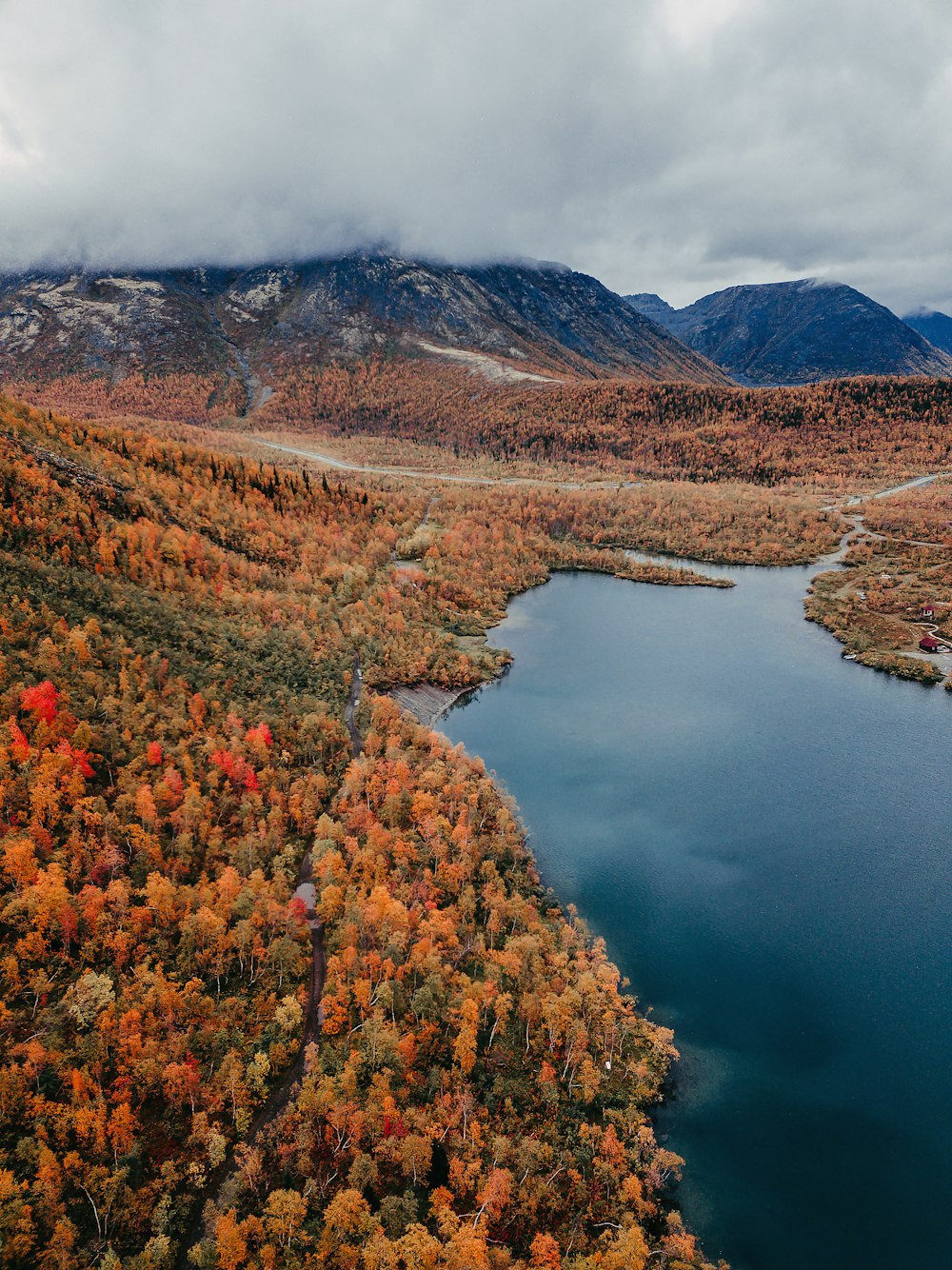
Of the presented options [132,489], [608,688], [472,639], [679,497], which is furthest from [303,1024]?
[679,497]

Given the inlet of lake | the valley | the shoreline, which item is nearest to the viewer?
the valley

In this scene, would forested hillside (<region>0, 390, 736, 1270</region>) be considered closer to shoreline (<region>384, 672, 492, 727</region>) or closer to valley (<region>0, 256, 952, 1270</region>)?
valley (<region>0, 256, 952, 1270</region>)

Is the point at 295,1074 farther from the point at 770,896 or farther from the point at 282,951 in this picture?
the point at 770,896

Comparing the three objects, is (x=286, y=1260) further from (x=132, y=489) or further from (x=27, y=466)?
(x=132, y=489)

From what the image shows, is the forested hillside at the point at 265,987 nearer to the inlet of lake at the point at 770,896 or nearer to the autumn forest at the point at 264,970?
the autumn forest at the point at 264,970

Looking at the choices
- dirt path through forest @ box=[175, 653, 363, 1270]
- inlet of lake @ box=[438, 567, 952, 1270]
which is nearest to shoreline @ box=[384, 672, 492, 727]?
inlet of lake @ box=[438, 567, 952, 1270]

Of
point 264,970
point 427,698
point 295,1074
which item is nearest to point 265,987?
point 264,970
